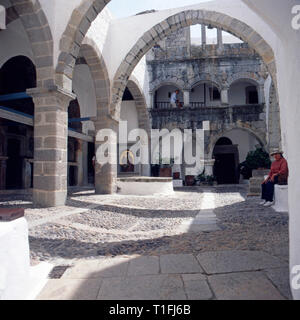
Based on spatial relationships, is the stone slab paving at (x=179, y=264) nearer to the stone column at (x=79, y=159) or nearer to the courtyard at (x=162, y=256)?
the courtyard at (x=162, y=256)

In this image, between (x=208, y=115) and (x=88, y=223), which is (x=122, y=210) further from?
(x=208, y=115)

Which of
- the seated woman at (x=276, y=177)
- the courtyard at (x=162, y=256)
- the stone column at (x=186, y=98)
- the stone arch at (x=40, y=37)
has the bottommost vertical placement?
the courtyard at (x=162, y=256)

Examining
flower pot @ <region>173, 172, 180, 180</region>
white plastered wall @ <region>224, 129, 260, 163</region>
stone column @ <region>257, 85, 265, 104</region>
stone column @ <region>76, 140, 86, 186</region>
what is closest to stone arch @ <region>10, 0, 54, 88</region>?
stone column @ <region>76, 140, 86, 186</region>

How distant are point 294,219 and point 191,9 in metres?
8.04

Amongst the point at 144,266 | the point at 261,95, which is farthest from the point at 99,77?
the point at 261,95

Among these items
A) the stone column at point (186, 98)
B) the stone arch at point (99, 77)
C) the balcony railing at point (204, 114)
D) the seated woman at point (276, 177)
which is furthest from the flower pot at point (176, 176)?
the seated woman at point (276, 177)

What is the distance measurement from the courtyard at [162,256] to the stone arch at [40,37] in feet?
9.29

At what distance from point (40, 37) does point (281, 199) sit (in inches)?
224

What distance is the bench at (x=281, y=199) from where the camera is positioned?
181 inches

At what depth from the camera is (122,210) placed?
16.7ft

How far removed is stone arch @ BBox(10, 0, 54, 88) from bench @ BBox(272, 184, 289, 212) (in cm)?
494

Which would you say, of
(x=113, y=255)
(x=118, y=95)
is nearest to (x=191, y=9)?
(x=118, y=95)

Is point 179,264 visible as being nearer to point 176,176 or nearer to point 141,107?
point 141,107

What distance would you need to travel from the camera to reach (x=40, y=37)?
5262 mm
